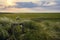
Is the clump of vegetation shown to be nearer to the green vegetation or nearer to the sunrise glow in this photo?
the green vegetation

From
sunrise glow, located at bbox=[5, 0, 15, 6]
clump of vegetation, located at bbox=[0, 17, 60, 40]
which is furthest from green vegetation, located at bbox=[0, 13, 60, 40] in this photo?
sunrise glow, located at bbox=[5, 0, 15, 6]

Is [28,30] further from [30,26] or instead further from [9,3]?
[9,3]

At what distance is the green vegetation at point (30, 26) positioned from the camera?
1318 millimetres

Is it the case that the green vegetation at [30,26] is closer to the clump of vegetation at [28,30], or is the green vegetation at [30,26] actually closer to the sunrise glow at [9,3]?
the clump of vegetation at [28,30]

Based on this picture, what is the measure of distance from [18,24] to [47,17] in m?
0.32

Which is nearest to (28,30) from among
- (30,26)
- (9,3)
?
(30,26)

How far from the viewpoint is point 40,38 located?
132 centimetres

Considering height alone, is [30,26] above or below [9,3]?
below

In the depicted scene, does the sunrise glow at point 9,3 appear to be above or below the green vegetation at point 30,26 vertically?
above

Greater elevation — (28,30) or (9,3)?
(9,3)

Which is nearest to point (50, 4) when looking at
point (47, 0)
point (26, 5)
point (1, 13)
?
point (47, 0)

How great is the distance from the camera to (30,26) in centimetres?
134

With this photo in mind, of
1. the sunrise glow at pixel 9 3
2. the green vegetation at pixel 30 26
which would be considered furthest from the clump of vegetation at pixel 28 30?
the sunrise glow at pixel 9 3

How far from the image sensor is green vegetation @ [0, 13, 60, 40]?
1.32 m
